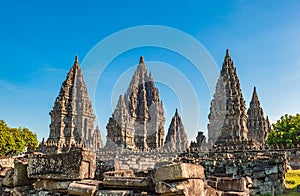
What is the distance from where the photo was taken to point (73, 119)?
185 ft

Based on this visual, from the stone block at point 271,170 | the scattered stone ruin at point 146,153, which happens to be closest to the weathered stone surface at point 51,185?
the scattered stone ruin at point 146,153

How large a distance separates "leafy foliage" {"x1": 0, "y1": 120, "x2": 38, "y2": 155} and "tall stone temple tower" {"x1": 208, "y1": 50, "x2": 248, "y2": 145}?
27020 mm

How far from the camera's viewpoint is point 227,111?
45.2 meters

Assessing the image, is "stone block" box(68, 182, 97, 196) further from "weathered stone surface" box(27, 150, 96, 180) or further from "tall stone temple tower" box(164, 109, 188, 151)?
"tall stone temple tower" box(164, 109, 188, 151)

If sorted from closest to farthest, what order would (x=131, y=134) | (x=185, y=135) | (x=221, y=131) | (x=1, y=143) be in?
(x=1, y=143)
(x=221, y=131)
(x=131, y=134)
(x=185, y=135)

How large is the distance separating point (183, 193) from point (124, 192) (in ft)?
3.15

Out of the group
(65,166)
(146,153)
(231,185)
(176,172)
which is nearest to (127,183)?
(176,172)

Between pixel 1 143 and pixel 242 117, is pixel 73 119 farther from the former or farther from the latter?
pixel 242 117

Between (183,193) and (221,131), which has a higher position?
(221,131)

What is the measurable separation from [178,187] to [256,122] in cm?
6106

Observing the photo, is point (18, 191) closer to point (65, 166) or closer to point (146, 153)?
point (65, 166)

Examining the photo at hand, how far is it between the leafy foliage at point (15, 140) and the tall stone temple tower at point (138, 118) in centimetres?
1224

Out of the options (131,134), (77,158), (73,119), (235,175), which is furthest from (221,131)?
(77,158)

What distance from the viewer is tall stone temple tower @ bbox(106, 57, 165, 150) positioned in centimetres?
5200
